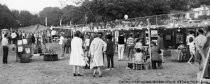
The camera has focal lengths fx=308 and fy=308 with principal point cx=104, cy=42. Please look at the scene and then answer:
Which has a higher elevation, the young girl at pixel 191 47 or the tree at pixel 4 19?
the tree at pixel 4 19

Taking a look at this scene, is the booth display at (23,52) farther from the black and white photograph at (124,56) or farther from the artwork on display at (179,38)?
the artwork on display at (179,38)

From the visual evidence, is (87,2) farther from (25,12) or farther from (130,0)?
(25,12)

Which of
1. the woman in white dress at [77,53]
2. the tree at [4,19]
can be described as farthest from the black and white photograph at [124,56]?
the tree at [4,19]

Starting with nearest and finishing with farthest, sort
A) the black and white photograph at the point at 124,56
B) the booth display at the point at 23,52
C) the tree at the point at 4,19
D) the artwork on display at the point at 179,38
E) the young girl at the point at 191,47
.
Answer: the black and white photograph at the point at 124,56 < the young girl at the point at 191,47 < the booth display at the point at 23,52 < the artwork on display at the point at 179,38 < the tree at the point at 4,19

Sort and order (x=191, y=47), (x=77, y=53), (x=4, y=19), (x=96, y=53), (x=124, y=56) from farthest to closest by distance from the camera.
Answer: (x=4, y=19), (x=124, y=56), (x=191, y=47), (x=77, y=53), (x=96, y=53)

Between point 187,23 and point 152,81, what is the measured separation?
25.6 feet

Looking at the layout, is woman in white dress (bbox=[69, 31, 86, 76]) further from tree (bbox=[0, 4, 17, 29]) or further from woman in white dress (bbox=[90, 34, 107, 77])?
tree (bbox=[0, 4, 17, 29])

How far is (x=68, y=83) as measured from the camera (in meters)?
10.3

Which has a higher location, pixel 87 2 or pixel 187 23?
pixel 87 2

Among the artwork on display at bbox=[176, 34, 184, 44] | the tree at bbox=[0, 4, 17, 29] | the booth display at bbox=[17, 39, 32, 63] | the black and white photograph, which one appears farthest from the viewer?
the tree at bbox=[0, 4, 17, 29]

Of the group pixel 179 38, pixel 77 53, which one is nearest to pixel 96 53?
pixel 77 53

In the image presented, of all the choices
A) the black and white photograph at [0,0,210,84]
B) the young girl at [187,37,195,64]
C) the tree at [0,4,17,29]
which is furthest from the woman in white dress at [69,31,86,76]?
the tree at [0,4,17,29]

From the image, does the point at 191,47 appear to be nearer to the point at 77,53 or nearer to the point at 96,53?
the point at 96,53

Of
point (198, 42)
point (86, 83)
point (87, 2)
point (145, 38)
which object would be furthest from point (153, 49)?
point (87, 2)
